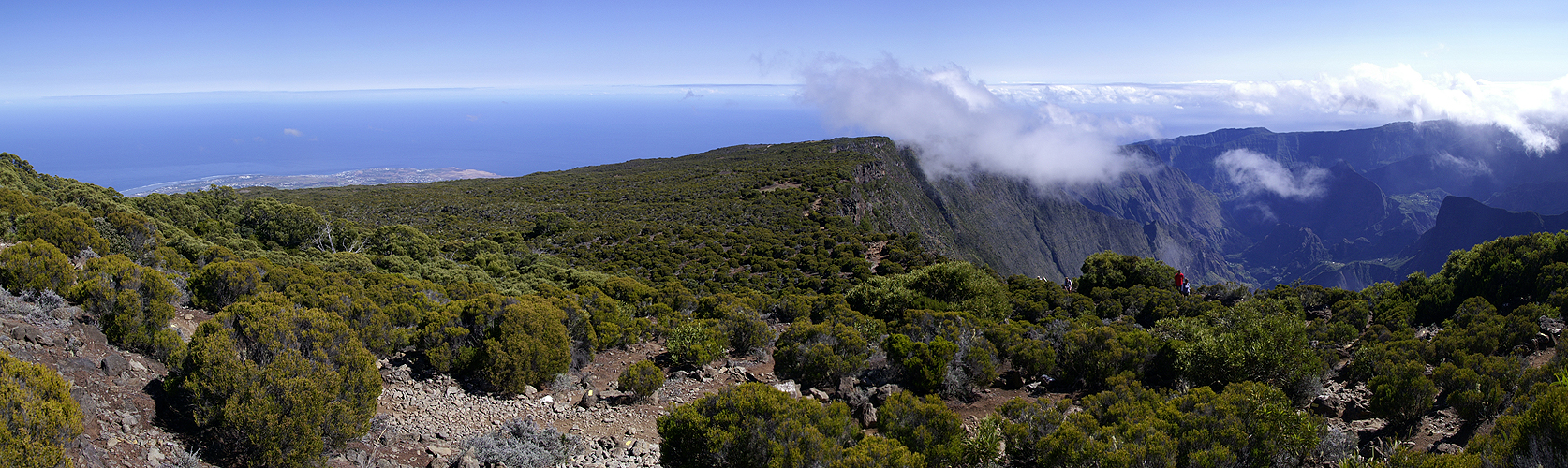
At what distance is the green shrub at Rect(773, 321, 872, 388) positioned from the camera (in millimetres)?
10531

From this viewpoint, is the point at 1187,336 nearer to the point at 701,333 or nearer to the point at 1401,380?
the point at 1401,380

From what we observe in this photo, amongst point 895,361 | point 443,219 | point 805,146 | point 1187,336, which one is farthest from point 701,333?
point 805,146

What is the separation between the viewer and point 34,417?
479 cm

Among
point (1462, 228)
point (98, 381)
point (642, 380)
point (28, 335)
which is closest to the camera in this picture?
point (98, 381)

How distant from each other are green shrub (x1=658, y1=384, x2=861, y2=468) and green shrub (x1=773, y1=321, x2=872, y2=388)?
3181 mm

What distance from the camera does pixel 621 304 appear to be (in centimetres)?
1537

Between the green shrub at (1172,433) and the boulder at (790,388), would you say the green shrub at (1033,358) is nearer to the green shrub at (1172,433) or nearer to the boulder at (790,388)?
the green shrub at (1172,433)

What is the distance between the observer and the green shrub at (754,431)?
21.0ft

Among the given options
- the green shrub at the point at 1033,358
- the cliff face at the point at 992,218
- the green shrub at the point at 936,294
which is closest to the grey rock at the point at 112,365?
the green shrub at the point at 1033,358

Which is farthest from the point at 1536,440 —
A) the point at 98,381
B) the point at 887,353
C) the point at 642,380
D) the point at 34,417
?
the point at 98,381

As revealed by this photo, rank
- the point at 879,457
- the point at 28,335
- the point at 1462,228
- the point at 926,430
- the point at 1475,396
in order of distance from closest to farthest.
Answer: the point at 879,457 < the point at 926,430 < the point at 28,335 < the point at 1475,396 < the point at 1462,228

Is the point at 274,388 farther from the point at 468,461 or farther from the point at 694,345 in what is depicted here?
the point at 694,345

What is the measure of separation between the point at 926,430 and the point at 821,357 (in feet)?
11.5

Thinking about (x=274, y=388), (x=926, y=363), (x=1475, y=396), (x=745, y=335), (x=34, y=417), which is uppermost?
(x=34, y=417)
